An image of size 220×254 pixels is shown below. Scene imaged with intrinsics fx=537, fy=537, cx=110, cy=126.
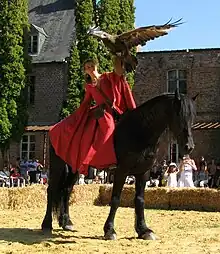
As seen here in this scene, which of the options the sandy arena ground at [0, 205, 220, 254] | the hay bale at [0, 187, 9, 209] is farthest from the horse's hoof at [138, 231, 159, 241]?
the hay bale at [0, 187, 9, 209]

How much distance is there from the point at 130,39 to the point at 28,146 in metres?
24.3

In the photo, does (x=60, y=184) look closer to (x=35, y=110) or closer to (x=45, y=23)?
(x=35, y=110)

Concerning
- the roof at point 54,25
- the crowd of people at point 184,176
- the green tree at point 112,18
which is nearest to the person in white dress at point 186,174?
the crowd of people at point 184,176

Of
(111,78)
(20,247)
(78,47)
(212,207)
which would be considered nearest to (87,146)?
(111,78)

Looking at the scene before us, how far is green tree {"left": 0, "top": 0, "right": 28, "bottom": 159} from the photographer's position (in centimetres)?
2862

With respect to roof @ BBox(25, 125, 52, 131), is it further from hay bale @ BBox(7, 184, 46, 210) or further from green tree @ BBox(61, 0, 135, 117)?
hay bale @ BBox(7, 184, 46, 210)

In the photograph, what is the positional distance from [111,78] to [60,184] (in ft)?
6.88

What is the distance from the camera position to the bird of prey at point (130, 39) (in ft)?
27.1

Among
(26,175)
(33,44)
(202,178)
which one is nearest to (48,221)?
(202,178)

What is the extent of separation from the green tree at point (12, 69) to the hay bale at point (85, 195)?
13.5 metres

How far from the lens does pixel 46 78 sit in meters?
33.0

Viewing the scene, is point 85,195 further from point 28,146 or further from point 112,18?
point 28,146

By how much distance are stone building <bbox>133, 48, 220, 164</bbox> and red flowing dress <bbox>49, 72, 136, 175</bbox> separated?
Result: 19628mm

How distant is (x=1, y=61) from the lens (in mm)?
29078
